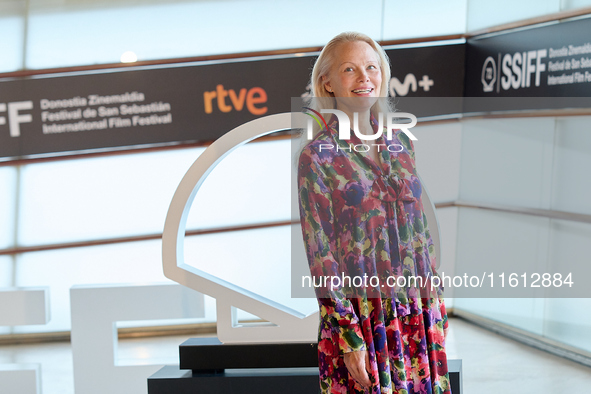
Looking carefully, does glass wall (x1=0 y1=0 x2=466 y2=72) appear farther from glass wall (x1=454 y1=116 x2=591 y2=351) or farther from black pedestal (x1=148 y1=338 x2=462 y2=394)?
black pedestal (x1=148 y1=338 x2=462 y2=394)

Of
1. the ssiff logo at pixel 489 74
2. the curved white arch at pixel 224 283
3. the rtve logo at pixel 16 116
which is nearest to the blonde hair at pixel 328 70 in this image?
the curved white arch at pixel 224 283

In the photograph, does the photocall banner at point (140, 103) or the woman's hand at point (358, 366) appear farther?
the photocall banner at point (140, 103)

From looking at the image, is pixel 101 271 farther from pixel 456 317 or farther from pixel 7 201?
pixel 456 317

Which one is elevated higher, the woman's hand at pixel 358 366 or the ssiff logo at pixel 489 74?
the ssiff logo at pixel 489 74

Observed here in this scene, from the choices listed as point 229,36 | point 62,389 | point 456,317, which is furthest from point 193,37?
point 456,317

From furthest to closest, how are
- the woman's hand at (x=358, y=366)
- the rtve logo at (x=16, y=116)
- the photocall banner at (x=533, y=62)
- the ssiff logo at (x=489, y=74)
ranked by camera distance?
the ssiff logo at (x=489, y=74) < the rtve logo at (x=16, y=116) < the photocall banner at (x=533, y=62) < the woman's hand at (x=358, y=366)

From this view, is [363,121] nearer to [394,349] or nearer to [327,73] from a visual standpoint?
[327,73]

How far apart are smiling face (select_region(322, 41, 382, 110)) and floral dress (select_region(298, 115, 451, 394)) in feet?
0.30

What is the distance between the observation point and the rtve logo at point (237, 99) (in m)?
4.56

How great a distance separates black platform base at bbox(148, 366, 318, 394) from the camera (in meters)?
2.36

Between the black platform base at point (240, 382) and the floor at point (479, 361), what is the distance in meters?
0.53

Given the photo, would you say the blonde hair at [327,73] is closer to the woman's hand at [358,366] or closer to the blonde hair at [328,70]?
the blonde hair at [328,70]

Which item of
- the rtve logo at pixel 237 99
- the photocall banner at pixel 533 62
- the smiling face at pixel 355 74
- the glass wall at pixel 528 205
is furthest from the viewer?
the rtve logo at pixel 237 99

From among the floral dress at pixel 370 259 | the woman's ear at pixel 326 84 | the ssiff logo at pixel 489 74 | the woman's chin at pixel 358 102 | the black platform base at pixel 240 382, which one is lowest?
the black platform base at pixel 240 382
